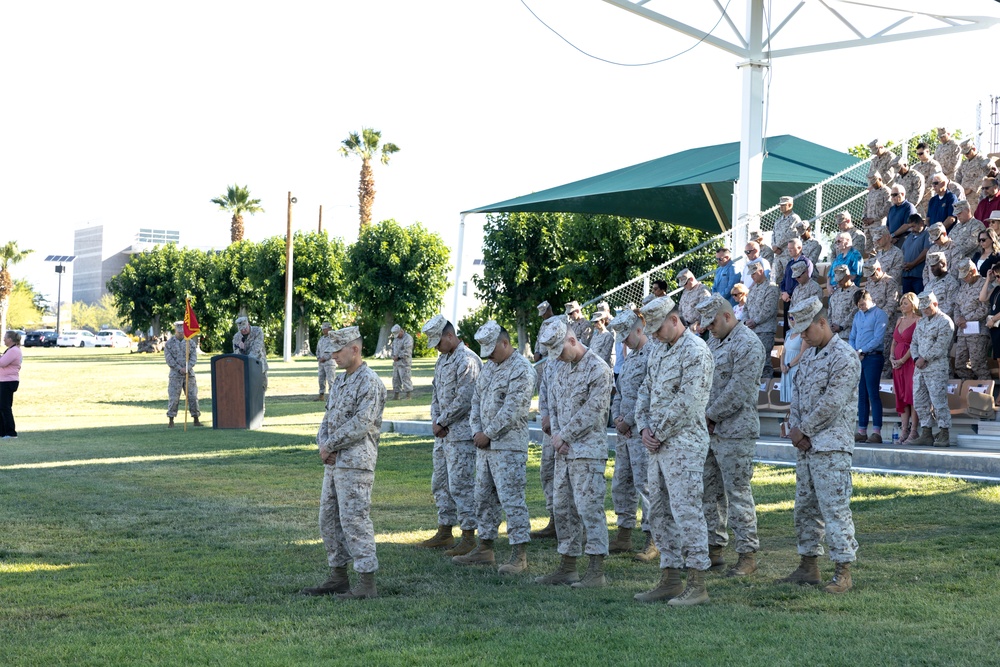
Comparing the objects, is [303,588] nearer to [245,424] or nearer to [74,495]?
[74,495]

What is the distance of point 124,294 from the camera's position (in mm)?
80312

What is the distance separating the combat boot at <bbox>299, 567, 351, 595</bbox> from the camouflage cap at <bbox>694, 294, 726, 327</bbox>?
11.6ft

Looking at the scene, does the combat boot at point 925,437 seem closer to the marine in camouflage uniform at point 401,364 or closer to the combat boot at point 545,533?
the combat boot at point 545,533

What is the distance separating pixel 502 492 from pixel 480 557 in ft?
2.21

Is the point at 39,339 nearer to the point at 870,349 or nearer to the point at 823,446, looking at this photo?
the point at 870,349

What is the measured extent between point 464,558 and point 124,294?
252ft

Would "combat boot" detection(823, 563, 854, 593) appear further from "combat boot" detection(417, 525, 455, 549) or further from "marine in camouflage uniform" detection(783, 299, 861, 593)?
"combat boot" detection(417, 525, 455, 549)

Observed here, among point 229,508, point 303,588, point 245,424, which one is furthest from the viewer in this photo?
point 245,424

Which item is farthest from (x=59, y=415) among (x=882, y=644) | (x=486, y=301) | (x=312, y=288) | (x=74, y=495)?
(x=312, y=288)

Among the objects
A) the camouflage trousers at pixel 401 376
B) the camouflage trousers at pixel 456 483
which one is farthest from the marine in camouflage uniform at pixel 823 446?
the camouflage trousers at pixel 401 376

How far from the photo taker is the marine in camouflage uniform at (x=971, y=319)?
565 inches

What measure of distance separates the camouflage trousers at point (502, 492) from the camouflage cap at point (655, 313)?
1.96 metres

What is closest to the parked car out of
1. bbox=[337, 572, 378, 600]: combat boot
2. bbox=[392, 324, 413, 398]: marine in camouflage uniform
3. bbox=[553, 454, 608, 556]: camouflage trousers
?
bbox=[392, 324, 413, 398]: marine in camouflage uniform

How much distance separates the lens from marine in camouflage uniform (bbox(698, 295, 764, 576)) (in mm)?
8562
